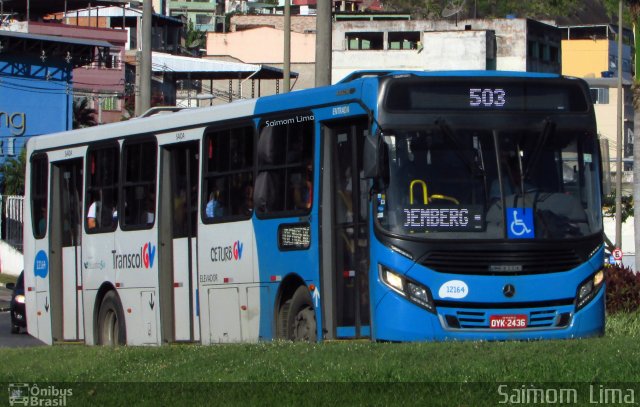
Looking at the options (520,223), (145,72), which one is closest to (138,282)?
(520,223)

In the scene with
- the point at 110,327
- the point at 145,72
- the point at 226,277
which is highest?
the point at 145,72

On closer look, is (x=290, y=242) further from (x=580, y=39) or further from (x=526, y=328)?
(x=580, y=39)

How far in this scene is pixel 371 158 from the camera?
1224 cm

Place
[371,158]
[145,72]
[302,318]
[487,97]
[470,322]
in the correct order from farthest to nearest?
[145,72] < [302,318] < [487,97] < [470,322] < [371,158]

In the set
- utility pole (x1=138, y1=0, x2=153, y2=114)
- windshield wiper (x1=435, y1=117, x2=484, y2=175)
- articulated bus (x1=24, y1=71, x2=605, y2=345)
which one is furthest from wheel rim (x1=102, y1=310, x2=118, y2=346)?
utility pole (x1=138, y1=0, x2=153, y2=114)

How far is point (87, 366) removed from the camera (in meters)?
12.0

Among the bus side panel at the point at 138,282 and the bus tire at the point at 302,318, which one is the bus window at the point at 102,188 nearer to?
the bus side panel at the point at 138,282

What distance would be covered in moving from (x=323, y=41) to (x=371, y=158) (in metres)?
7.02

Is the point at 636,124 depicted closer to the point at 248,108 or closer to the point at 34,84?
the point at 248,108

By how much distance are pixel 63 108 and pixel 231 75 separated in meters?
11.2

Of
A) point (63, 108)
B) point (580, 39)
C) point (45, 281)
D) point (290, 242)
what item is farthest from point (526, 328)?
point (580, 39)

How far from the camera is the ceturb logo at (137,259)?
54.6 ft

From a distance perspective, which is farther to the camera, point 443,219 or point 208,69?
point 208,69

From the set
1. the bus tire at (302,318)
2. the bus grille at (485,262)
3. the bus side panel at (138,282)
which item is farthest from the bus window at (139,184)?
the bus grille at (485,262)
